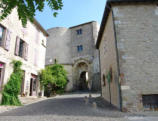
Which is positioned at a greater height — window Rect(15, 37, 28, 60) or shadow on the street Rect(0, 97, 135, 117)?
window Rect(15, 37, 28, 60)

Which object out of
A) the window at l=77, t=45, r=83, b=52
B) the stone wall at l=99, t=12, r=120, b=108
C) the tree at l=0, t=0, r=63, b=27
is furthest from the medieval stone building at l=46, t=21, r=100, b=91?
the tree at l=0, t=0, r=63, b=27

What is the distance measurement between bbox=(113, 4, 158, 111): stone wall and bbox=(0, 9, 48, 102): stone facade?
6.83 meters

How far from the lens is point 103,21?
8.08m

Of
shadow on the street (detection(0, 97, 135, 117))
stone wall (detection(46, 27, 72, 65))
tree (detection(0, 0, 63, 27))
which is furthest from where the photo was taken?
stone wall (detection(46, 27, 72, 65))

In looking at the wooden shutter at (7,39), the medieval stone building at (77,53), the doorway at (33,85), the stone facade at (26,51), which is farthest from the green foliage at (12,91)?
the medieval stone building at (77,53)

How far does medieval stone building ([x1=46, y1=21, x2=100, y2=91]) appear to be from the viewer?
19.9 meters

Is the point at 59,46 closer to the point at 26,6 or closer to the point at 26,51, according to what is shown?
the point at 26,51

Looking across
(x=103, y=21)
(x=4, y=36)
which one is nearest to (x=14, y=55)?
(x=4, y=36)

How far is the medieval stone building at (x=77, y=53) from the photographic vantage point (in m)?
19.9

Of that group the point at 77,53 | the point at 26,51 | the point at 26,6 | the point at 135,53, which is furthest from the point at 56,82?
the point at 26,6

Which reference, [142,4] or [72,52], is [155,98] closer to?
[142,4]

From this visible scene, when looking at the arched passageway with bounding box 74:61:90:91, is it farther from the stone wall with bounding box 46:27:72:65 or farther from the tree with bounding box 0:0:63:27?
the tree with bounding box 0:0:63:27

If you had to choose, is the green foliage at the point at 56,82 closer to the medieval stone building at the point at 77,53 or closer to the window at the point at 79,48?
the medieval stone building at the point at 77,53

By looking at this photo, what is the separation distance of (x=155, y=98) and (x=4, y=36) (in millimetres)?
9033
